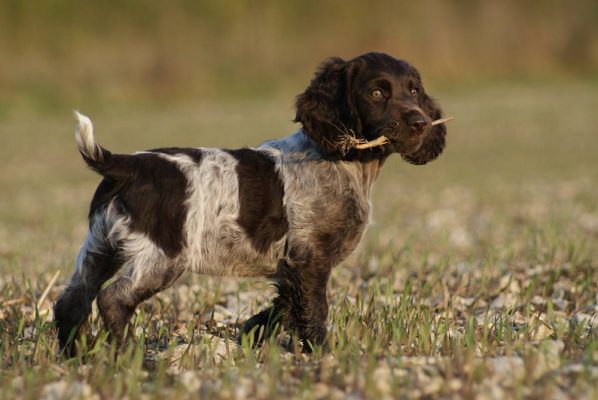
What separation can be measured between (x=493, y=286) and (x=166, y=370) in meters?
3.20

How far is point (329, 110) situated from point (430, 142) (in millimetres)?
794

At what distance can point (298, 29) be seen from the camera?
35.9 meters

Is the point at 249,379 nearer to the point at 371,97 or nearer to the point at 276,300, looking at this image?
the point at 276,300

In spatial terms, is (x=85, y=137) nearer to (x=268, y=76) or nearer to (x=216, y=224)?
(x=216, y=224)

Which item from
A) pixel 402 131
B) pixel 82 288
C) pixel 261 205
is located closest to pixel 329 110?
pixel 402 131

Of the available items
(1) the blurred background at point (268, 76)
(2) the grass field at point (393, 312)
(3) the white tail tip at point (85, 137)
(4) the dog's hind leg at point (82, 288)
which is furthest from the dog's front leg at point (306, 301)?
(1) the blurred background at point (268, 76)

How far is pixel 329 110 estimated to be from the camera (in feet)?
16.0

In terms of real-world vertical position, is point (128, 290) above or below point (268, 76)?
below

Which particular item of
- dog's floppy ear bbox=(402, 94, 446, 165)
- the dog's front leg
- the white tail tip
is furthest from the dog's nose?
the white tail tip

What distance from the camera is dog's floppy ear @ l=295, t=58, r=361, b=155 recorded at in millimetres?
4789

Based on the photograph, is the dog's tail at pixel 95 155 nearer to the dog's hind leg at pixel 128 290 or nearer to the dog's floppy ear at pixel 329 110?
the dog's hind leg at pixel 128 290

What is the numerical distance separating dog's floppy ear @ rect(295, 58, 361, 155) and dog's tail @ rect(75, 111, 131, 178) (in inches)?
44.7

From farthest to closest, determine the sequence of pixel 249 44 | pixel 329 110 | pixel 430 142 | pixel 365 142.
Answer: pixel 249 44
pixel 430 142
pixel 329 110
pixel 365 142

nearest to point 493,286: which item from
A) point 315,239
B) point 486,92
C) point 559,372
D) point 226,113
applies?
point 315,239
